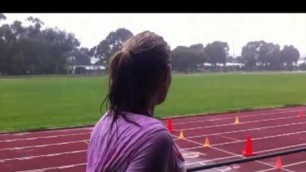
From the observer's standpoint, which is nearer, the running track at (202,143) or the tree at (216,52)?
the running track at (202,143)

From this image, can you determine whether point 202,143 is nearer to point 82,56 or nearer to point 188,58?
point 188,58

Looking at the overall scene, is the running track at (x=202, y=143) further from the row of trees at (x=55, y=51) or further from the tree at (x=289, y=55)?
the tree at (x=289, y=55)

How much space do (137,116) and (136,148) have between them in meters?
0.09

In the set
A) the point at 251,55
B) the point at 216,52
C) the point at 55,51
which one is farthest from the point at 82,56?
the point at 251,55

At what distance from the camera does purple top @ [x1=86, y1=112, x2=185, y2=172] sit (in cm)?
86

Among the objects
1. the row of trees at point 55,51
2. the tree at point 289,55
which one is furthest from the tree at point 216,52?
the tree at point 289,55

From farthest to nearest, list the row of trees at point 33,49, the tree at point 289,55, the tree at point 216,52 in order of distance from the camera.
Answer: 1. the tree at point 289,55
2. the tree at point 216,52
3. the row of trees at point 33,49

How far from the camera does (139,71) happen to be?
0.96 metres

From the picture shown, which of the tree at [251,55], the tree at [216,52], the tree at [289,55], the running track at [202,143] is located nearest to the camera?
the running track at [202,143]

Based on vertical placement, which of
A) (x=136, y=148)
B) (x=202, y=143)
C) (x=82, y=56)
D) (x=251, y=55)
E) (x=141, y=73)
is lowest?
(x=202, y=143)

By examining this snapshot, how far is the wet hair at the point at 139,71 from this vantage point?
954mm

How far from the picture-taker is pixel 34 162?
9.16 m
